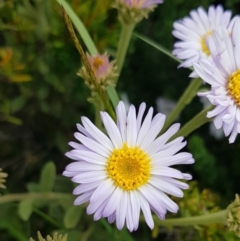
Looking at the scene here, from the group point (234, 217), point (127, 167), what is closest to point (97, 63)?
point (127, 167)

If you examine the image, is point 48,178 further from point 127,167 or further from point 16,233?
point 127,167

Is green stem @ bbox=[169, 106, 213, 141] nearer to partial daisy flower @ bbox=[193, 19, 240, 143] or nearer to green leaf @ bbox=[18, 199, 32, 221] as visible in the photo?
partial daisy flower @ bbox=[193, 19, 240, 143]

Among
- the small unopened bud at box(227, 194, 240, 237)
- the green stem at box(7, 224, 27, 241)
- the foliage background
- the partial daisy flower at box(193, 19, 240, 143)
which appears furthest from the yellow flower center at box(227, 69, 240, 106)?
the green stem at box(7, 224, 27, 241)

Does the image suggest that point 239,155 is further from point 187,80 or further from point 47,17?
point 47,17

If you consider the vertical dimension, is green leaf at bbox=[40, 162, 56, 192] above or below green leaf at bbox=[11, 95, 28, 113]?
below

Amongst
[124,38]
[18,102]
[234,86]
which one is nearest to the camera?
[234,86]

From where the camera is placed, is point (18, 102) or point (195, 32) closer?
point (195, 32)
